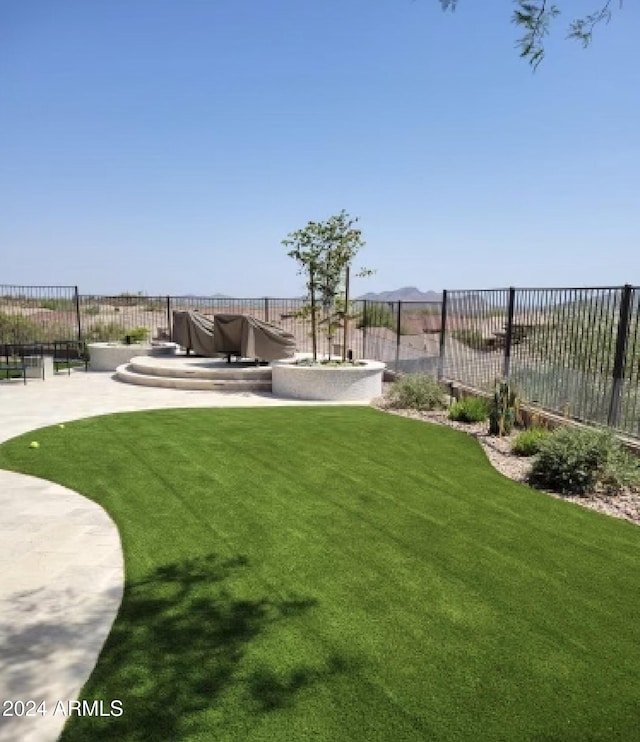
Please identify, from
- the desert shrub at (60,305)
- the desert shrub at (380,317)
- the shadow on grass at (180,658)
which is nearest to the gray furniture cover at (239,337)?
the desert shrub at (380,317)

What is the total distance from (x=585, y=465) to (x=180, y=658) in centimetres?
500

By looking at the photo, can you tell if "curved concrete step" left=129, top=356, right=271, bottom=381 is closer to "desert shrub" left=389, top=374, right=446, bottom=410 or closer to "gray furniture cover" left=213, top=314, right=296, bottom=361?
"gray furniture cover" left=213, top=314, right=296, bottom=361

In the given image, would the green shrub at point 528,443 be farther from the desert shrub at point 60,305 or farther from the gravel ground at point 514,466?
the desert shrub at point 60,305

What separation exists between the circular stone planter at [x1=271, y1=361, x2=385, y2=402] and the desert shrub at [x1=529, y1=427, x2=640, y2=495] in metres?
6.02

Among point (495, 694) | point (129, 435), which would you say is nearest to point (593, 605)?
point (495, 694)

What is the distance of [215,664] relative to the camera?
3055 mm

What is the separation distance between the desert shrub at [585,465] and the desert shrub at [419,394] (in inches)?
168

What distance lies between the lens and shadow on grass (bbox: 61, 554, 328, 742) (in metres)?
2.66

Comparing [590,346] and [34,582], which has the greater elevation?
[590,346]

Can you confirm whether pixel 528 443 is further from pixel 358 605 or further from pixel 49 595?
pixel 49 595

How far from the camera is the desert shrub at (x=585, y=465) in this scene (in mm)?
6145

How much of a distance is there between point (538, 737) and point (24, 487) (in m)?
5.64

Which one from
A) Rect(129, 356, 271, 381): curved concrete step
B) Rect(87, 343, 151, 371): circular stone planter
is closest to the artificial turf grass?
Rect(129, 356, 271, 381): curved concrete step

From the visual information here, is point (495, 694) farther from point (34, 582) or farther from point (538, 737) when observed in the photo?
point (34, 582)
